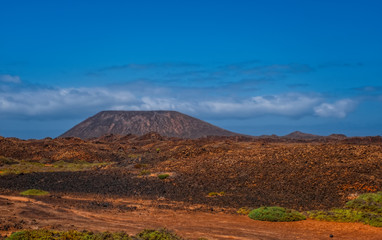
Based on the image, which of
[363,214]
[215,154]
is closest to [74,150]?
[215,154]

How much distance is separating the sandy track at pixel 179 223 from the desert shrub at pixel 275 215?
1.00 ft

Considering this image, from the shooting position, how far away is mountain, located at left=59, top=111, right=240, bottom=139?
492 feet

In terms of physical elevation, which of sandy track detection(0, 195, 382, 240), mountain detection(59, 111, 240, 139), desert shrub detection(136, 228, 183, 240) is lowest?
sandy track detection(0, 195, 382, 240)

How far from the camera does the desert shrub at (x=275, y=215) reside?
1377 cm

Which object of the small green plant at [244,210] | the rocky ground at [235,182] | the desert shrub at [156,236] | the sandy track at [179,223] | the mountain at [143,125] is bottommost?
the sandy track at [179,223]

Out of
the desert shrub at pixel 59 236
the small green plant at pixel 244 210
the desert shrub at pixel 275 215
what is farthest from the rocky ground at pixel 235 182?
the desert shrub at pixel 59 236

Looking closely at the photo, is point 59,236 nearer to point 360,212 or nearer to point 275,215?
point 275,215

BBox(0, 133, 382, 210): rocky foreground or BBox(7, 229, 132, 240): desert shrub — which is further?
BBox(0, 133, 382, 210): rocky foreground

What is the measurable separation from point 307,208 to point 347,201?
2.11 m

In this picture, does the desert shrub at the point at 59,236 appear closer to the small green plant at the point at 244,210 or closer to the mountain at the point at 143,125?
the small green plant at the point at 244,210

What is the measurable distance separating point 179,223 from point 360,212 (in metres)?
6.98

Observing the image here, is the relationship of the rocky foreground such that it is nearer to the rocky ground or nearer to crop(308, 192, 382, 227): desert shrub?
the rocky ground

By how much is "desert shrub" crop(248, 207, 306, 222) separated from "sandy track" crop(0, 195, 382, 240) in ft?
1.00

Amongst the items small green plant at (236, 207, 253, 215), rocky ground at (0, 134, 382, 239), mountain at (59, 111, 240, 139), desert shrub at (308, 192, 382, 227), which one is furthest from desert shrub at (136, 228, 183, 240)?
mountain at (59, 111, 240, 139)
